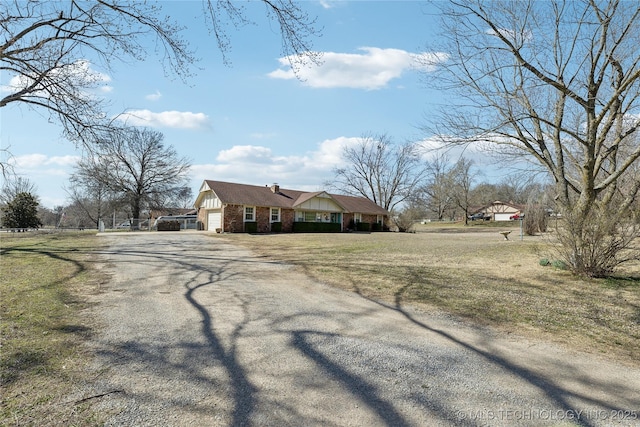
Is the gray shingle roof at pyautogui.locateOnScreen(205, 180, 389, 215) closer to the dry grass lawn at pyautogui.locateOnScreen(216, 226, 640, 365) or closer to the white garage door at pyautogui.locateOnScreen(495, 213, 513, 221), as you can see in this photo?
the dry grass lawn at pyautogui.locateOnScreen(216, 226, 640, 365)

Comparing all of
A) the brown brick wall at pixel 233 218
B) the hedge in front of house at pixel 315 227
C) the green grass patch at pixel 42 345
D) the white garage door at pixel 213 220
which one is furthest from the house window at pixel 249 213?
the green grass patch at pixel 42 345

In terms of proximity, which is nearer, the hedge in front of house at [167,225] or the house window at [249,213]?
the house window at [249,213]

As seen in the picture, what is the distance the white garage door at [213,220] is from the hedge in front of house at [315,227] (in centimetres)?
664

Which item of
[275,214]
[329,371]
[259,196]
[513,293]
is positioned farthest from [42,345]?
[259,196]

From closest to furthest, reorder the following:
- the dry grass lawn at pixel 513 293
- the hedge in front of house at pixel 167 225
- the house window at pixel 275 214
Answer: the dry grass lawn at pixel 513 293
the hedge in front of house at pixel 167 225
the house window at pixel 275 214

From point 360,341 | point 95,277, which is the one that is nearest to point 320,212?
point 95,277

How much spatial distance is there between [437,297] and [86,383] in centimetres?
538

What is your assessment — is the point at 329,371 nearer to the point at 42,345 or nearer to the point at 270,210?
the point at 42,345

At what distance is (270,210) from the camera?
29.5m

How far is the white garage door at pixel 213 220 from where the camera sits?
27.5m

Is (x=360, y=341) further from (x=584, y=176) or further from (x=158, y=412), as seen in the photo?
(x=584, y=176)

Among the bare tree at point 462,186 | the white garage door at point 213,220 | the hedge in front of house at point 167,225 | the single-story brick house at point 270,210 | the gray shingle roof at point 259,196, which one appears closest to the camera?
the single-story brick house at point 270,210

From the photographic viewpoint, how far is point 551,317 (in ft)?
17.6

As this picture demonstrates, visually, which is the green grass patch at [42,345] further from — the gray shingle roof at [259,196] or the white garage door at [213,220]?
the white garage door at [213,220]
